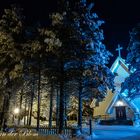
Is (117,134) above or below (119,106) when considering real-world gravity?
below

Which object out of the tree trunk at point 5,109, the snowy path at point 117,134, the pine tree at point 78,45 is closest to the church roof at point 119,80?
the snowy path at point 117,134

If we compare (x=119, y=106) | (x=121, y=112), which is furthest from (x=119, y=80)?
(x=121, y=112)

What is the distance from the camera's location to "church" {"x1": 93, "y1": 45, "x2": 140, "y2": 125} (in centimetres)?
4384

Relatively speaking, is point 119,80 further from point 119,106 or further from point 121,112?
point 121,112

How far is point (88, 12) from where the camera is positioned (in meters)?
28.8

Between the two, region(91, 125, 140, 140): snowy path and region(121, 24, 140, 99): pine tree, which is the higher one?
region(121, 24, 140, 99): pine tree

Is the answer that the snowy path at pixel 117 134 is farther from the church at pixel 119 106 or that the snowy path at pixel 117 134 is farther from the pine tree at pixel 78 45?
the church at pixel 119 106

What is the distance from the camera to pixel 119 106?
45031mm

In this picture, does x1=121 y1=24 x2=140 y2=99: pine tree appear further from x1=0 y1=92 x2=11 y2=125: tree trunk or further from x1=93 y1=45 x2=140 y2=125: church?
x1=0 y1=92 x2=11 y2=125: tree trunk

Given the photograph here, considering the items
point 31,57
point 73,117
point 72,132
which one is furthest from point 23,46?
point 73,117

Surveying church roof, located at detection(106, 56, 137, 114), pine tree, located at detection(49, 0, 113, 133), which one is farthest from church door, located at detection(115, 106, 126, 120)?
pine tree, located at detection(49, 0, 113, 133)

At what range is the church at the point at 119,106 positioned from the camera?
43.8 metres

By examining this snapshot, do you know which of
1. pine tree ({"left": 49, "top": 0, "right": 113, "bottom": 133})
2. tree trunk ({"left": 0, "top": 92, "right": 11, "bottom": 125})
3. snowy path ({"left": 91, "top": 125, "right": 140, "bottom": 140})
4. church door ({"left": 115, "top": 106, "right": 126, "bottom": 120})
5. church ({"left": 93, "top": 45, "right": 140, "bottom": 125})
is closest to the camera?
snowy path ({"left": 91, "top": 125, "right": 140, "bottom": 140})

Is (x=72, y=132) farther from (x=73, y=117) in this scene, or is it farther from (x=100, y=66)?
(x=73, y=117)
